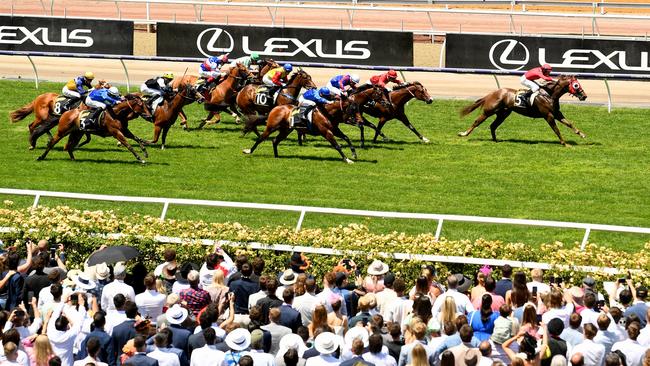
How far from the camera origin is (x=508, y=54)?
2908cm

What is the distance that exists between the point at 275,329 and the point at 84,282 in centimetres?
258

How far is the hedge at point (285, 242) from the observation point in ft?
49.6

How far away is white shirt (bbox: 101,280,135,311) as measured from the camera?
484 inches

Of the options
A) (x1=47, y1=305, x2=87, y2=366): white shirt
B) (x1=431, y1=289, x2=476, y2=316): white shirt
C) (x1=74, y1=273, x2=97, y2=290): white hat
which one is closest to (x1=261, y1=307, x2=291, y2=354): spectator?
(x1=431, y1=289, x2=476, y2=316): white shirt

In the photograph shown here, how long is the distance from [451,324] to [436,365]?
0.39 metres

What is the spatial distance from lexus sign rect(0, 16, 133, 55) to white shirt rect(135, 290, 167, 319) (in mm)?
19222

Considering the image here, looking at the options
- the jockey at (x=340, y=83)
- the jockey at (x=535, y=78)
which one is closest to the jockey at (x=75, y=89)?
the jockey at (x=340, y=83)

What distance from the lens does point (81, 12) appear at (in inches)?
1551

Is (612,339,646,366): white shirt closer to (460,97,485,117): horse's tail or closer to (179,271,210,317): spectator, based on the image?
(179,271,210,317): spectator

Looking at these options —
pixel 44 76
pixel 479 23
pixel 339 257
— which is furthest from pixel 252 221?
pixel 479 23

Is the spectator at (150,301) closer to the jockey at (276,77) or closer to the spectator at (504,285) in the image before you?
the spectator at (504,285)

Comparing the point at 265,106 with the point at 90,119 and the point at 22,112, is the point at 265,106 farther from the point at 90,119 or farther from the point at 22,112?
the point at 22,112

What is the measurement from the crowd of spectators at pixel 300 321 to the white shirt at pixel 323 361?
1 cm

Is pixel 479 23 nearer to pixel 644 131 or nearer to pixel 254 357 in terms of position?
pixel 644 131
